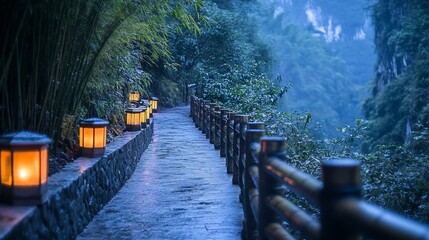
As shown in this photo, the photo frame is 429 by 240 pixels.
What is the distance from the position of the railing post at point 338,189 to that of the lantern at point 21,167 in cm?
192

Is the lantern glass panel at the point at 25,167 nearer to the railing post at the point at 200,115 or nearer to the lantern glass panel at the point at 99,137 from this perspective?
the lantern glass panel at the point at 99,137

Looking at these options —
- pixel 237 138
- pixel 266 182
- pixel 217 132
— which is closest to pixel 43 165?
pixel 266 182

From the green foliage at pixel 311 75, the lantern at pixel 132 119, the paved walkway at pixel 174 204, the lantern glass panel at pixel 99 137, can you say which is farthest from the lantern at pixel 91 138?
the green foliage at pixel 311 75

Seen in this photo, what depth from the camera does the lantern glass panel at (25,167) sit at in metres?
2.71

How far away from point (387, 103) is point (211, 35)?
7882mm

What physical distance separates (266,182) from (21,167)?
1423mm

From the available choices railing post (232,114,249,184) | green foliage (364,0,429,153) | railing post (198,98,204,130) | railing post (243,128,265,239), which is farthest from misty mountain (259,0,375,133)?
railing post (243,128,265,239)

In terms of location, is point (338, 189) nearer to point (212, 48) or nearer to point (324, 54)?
point (212, 48)

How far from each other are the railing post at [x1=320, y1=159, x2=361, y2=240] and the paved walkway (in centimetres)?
244

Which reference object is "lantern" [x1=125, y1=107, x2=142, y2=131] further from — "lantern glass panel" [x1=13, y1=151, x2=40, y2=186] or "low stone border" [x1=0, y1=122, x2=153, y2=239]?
"lantern glass panel" [x1=13, y1=151, x2=40, y2=186]

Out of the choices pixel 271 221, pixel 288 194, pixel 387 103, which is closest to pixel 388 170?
pixel 288 194

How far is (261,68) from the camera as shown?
73.7 ft

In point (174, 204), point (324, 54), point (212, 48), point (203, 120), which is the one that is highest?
point (324, 54)

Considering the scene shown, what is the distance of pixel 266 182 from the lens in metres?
2.42
